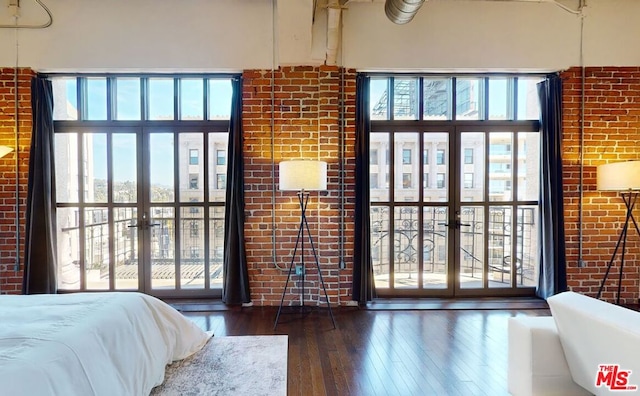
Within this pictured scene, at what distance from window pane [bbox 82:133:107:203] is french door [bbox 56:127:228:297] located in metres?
0.01

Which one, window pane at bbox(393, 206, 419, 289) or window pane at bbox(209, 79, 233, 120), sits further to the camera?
window pane at bbox(393, 206, 419, 289)

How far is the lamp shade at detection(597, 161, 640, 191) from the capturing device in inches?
122

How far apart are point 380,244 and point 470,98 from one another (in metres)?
2.15

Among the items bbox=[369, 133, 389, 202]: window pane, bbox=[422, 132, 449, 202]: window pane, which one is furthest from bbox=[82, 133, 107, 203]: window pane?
bbox=[422, 132, 449, 202]: window pane

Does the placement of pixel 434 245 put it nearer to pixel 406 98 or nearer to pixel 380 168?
pixel 380 168

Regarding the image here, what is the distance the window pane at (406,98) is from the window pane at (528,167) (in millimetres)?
1372

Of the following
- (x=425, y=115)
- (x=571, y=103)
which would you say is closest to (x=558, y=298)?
(x=425, y=115)

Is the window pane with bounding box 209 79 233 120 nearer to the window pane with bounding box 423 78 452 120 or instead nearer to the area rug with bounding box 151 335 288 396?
the window pane with bounding box 423 78 452 120

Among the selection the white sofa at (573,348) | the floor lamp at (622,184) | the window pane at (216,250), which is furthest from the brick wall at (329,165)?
the white sofa at (573,348)

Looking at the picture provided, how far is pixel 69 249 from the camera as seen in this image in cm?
380

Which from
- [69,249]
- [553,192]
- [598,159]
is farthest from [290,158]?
[598,159]

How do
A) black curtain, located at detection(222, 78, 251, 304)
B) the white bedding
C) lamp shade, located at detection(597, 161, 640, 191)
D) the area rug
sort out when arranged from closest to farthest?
the white bedding, the area rug, lamp shade, located at detection(597, 161, 640, 191), black curtain, located at detection(222, 78, 251, 304)

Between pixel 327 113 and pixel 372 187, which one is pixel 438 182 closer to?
pixel 372 187

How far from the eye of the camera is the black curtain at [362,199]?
141 inches
